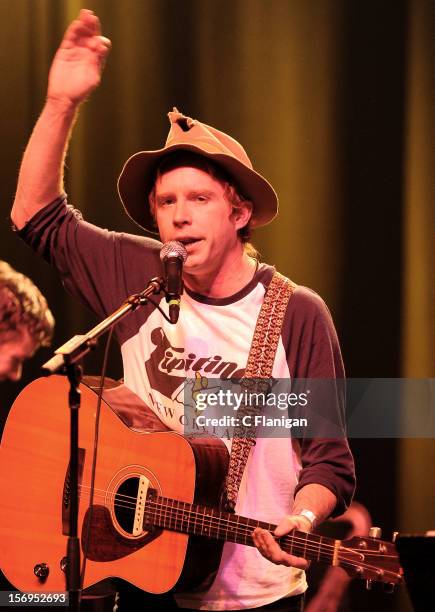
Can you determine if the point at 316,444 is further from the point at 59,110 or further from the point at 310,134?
the point at 59,110

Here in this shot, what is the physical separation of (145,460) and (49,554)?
1.48 ft

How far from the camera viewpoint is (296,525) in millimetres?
2744

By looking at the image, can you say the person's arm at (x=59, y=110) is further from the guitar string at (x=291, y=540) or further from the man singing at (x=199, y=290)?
the guitar string at (x=291, y=540)

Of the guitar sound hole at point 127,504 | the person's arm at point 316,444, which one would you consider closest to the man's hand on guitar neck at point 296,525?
the person's arm at point 316,444

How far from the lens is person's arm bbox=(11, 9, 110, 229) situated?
2.99m

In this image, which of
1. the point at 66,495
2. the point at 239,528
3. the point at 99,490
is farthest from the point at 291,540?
the point at 66,495

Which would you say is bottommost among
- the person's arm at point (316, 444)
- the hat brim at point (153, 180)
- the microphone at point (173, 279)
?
the person's arm at point (316, 444)

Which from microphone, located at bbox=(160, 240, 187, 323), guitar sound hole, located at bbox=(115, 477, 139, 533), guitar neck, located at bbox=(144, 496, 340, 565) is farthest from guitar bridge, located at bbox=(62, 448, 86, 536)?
microphone, located at bbox=(160, 240, 187, 323)

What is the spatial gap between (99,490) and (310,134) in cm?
171

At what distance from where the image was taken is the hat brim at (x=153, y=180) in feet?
10.3

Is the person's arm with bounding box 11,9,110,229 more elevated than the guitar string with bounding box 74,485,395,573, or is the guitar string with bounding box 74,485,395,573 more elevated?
the person's arm with bounding box 11,9,110,229

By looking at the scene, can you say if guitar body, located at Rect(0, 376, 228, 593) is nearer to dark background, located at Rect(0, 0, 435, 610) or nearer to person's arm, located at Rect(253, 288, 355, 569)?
person's arm, located at Rect(253, 288, 355, 569)

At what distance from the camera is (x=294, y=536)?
2740 millimetres

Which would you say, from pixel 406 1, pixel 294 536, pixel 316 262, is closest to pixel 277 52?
pixel 406 1
